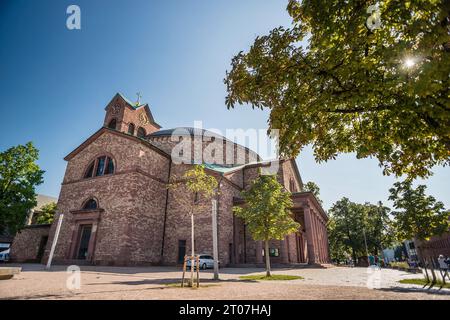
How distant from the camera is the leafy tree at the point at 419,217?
1318 centimetres

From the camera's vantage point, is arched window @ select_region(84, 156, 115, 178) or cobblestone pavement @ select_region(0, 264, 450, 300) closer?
cobblestone pavement @ select_region(0, 264, 450, 300)

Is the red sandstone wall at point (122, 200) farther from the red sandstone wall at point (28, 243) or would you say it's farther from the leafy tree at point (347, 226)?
the leafy tree at point (347, 226)

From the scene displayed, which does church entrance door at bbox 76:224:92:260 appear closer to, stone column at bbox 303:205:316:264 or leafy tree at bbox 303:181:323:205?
stone column at bbox 303:205:316:264

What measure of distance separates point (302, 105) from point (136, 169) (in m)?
19.7

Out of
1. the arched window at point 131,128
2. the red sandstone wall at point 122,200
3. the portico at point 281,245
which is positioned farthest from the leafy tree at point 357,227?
the arched window at point 131,128

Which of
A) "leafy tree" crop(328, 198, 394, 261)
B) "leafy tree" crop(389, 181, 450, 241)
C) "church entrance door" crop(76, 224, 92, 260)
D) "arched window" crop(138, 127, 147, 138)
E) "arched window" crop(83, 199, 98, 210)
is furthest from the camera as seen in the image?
"leafy tree" crop(328, 198, 394, 261)

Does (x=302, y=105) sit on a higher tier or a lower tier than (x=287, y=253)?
higher

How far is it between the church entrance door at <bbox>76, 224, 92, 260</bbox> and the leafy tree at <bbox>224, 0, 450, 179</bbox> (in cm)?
2308

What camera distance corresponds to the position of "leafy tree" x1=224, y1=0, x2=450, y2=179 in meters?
3.66

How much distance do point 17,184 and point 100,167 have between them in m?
11.1

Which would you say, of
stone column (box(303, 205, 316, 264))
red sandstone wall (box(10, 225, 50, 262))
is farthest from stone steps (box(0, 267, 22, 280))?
red sandstone wall (box(10, 225, 50, 262))
